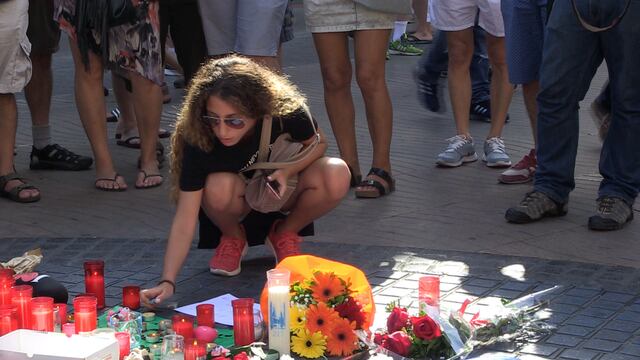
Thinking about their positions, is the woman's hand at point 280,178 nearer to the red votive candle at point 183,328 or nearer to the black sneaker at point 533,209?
the red votive candle at point 183,328

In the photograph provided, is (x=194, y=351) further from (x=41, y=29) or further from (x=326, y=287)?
(x=41, y=29)

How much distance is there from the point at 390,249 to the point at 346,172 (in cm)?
52

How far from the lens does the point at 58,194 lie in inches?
251

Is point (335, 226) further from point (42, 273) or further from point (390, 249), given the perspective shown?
point (42, 273)

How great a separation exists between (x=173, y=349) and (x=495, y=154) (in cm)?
353

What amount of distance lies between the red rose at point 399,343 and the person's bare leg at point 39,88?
374cm

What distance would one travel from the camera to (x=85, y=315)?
379 cm

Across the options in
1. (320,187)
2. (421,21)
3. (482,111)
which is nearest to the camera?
(320,187)

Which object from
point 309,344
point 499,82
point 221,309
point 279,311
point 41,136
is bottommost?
point 41,136

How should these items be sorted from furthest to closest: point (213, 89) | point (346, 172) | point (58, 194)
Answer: point (58, 194), point (346, 172), point (213, 89)

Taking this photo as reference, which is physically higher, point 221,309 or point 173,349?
point 173,349

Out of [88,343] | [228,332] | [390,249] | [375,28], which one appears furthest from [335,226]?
[88,343]

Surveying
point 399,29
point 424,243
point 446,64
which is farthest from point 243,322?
point 399,29

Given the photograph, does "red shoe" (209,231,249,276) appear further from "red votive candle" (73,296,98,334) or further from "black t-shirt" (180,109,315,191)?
"red votive candle" (73,296,98,334)
